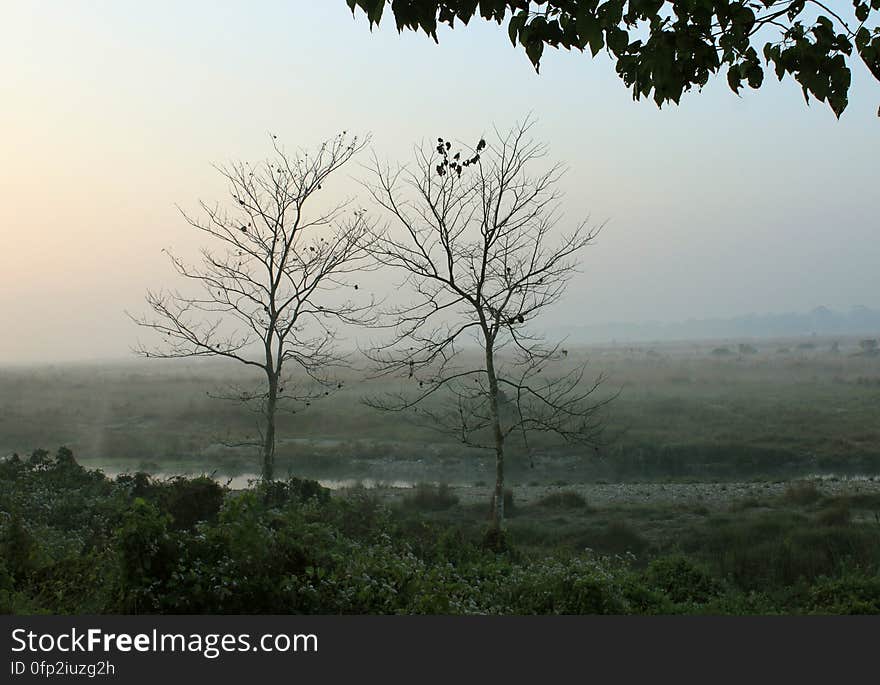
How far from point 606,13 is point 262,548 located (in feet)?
17.0

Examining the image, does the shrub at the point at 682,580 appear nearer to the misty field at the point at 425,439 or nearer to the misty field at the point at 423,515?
the misty field at the point at 423,515

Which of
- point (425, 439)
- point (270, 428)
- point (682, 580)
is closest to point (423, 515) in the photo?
point (270, 428)

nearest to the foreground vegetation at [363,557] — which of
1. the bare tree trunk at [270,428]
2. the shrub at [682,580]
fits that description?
the shrub at [682,580]

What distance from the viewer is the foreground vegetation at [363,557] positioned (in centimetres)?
628

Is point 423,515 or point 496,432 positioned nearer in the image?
point 496,432

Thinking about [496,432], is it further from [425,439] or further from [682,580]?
[425,439]

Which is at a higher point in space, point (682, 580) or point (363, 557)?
point (363, 557)

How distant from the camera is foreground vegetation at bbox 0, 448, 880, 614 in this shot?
6280 millimetres

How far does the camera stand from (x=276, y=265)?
14.8m

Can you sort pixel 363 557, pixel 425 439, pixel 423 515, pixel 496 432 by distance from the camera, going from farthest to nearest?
pixel 425 439 < pixel 423 515 < pixel 496 432 < pixel 363 557

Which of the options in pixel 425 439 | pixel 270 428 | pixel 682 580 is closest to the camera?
pixel 682 580

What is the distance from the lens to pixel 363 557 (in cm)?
838

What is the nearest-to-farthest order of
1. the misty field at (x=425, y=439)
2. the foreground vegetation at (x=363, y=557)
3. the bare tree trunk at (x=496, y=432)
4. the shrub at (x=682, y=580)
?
the foreground vegetation at (x=363, y=557) → the shrub at (x=682, y=580) → the bare tree trunk at (x=496, y=432) → the misty field at (x=425, y=439)

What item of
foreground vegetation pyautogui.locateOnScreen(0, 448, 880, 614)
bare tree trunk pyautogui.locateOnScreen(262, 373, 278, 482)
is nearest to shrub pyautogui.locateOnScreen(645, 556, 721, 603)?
foreground vegetation pyautogui.locateOnScreen(0, 448, 880, 614)
